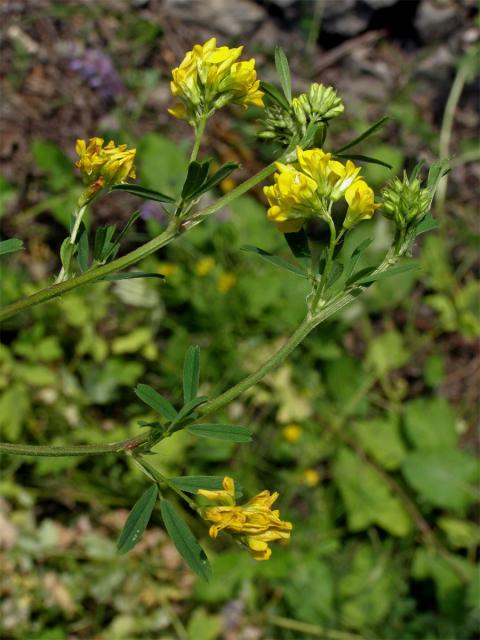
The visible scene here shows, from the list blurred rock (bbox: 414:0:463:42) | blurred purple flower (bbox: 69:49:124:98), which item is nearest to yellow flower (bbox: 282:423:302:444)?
blurred purple flower (bbox: 69:49:124:98)

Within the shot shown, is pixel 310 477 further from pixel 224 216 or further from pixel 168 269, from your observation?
pixel 224 216

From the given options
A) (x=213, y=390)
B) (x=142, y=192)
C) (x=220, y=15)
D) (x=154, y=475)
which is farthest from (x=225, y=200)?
(x=220, y=15)

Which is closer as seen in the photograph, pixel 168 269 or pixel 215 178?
pixel 215 178

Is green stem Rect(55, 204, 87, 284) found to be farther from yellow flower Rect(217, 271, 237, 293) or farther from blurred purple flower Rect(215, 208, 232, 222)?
blurred purple flower Rect(215, 208, 232, 222)

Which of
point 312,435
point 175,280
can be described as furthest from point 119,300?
point 312,435

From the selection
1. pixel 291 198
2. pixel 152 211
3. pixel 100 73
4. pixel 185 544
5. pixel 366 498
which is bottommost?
pixel 366 498

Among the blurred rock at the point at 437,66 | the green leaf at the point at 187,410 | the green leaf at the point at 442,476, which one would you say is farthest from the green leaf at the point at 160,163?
the green leaf at the point at 187,410

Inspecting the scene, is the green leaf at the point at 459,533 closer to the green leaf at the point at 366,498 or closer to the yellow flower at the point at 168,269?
the green leaf at the point at 366,498
